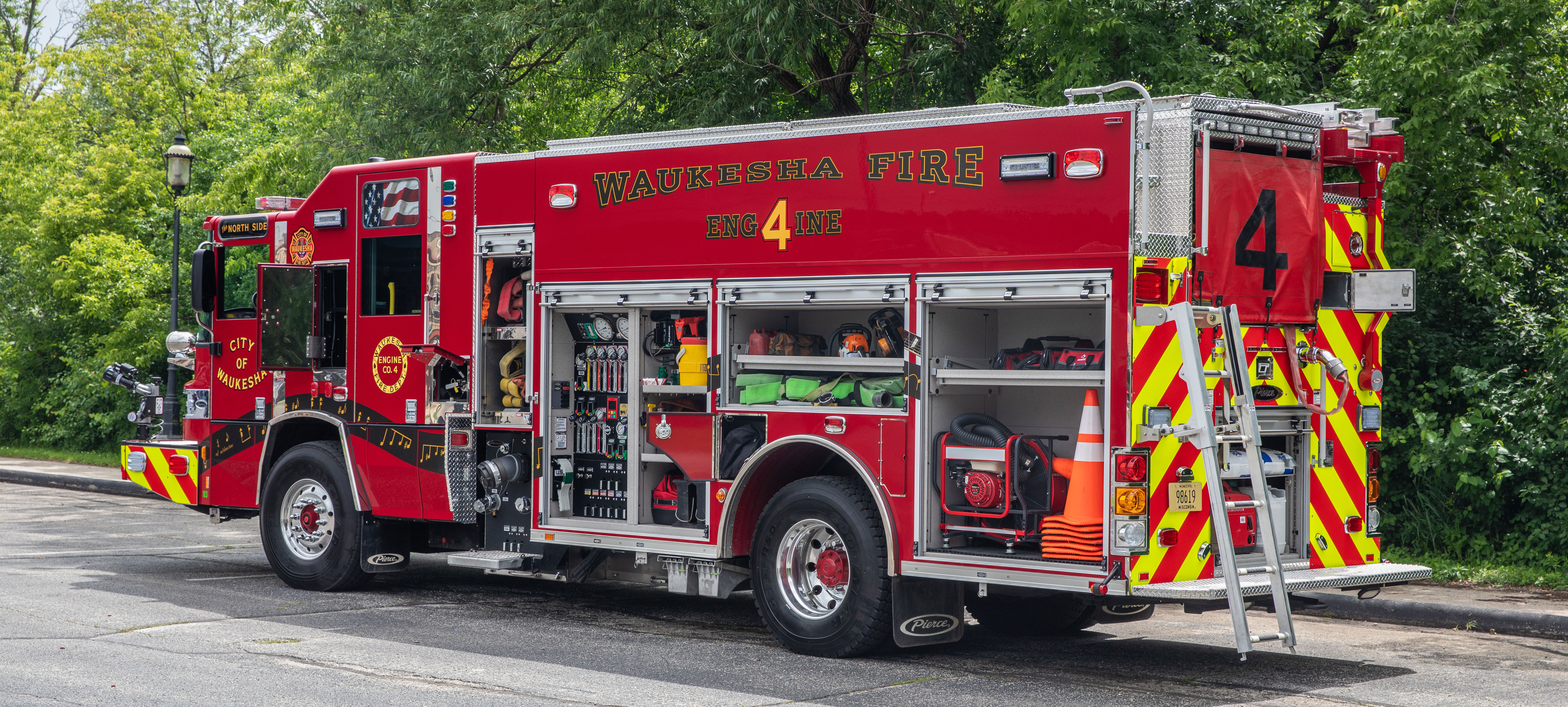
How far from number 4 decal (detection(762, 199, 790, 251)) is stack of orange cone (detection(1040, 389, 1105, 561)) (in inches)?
81.2

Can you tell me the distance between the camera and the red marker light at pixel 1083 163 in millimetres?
7180

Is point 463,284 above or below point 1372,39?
below

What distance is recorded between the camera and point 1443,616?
10078mm

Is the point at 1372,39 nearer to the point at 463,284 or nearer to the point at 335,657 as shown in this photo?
the point at 463,284

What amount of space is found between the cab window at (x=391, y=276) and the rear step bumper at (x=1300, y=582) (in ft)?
17.9

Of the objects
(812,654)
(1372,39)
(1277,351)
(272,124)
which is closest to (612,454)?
(812,654)

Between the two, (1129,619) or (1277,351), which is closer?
(1277,351)

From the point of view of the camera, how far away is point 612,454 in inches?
371

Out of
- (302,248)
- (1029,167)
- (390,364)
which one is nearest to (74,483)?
(302,248)

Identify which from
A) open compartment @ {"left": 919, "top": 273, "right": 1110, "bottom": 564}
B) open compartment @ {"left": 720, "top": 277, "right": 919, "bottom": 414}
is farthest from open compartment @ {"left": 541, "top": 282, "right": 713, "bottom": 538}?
open compartment @ {"left": 919, "top": 273, "right": 1110, "bottom": 564}

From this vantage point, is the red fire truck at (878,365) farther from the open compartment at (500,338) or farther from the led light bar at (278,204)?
the led light bar at (278,204)

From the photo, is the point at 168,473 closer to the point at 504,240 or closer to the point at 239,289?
the point at 239,289

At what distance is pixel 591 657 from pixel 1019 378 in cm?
290

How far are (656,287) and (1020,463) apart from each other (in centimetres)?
258
